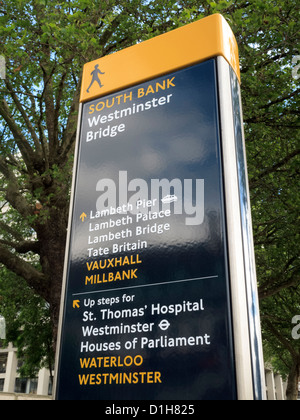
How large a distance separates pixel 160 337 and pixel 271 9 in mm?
6901

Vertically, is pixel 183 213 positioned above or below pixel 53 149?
below

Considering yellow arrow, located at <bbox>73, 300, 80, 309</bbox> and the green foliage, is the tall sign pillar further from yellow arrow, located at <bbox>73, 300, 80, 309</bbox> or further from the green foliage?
the green foliage

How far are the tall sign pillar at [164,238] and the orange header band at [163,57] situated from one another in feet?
0.04

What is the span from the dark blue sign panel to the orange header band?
0.37ft

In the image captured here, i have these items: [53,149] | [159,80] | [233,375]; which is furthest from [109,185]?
[53,149]

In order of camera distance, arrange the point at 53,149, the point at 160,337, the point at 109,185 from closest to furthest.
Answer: the point at 160,337
the point at 109,185
the point at 53,149

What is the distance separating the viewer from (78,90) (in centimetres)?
928

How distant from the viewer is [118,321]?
10.4 ft

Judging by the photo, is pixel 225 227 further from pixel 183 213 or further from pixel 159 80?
pixel 159 80

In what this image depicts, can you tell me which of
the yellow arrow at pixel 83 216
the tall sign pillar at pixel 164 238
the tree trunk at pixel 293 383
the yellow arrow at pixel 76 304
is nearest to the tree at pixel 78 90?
the tall sign pillar at pixel 164 238

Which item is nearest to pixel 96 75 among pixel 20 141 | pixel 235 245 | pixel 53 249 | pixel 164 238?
pixel 164 238

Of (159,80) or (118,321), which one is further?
(159,80)

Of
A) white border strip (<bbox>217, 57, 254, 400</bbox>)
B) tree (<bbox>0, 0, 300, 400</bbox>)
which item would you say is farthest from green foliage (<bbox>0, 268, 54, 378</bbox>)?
white border strip (<bbox>217, 57, 254, 400</bbox>)

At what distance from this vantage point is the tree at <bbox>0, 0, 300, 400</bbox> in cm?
822
